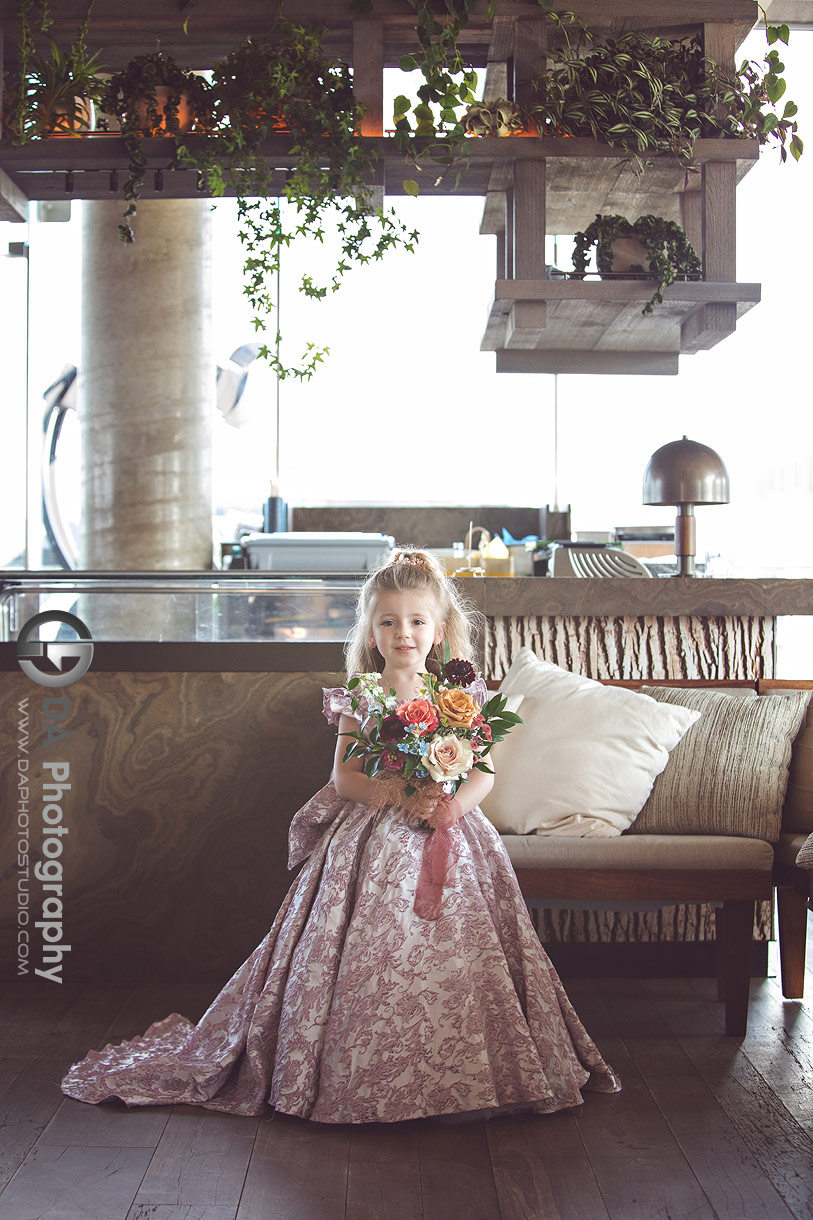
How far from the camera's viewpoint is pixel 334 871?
7.86ft

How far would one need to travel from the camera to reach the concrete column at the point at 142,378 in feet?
18.5

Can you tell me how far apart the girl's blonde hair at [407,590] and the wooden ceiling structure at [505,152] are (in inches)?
45.8

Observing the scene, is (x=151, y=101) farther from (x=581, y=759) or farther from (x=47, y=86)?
(x=581, y=759)

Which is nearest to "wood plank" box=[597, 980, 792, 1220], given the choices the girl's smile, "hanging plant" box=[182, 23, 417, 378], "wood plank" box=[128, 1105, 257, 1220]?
"wood plank" box=[128, 1105, 257, 1220]

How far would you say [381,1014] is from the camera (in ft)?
7.23

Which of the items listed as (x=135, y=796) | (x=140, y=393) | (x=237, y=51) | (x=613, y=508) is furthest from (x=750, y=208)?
(x=135, y=796)

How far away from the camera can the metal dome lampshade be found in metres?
3.45

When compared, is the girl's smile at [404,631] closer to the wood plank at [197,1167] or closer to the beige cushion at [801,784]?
the wood plank at [197,1167]

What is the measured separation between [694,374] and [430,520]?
190 cm

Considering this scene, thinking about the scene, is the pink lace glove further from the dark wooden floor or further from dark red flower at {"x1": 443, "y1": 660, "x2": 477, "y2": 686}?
the dark wooden floor

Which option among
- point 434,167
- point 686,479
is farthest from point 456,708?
→ point 434,167

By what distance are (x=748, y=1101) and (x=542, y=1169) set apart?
0.56 meters

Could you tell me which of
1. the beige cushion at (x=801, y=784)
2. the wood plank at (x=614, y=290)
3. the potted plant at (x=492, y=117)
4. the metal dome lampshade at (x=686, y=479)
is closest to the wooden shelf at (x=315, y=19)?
the potted plant at (x=492, y=117)

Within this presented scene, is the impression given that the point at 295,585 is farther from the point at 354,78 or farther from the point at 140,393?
the point at 140,393
